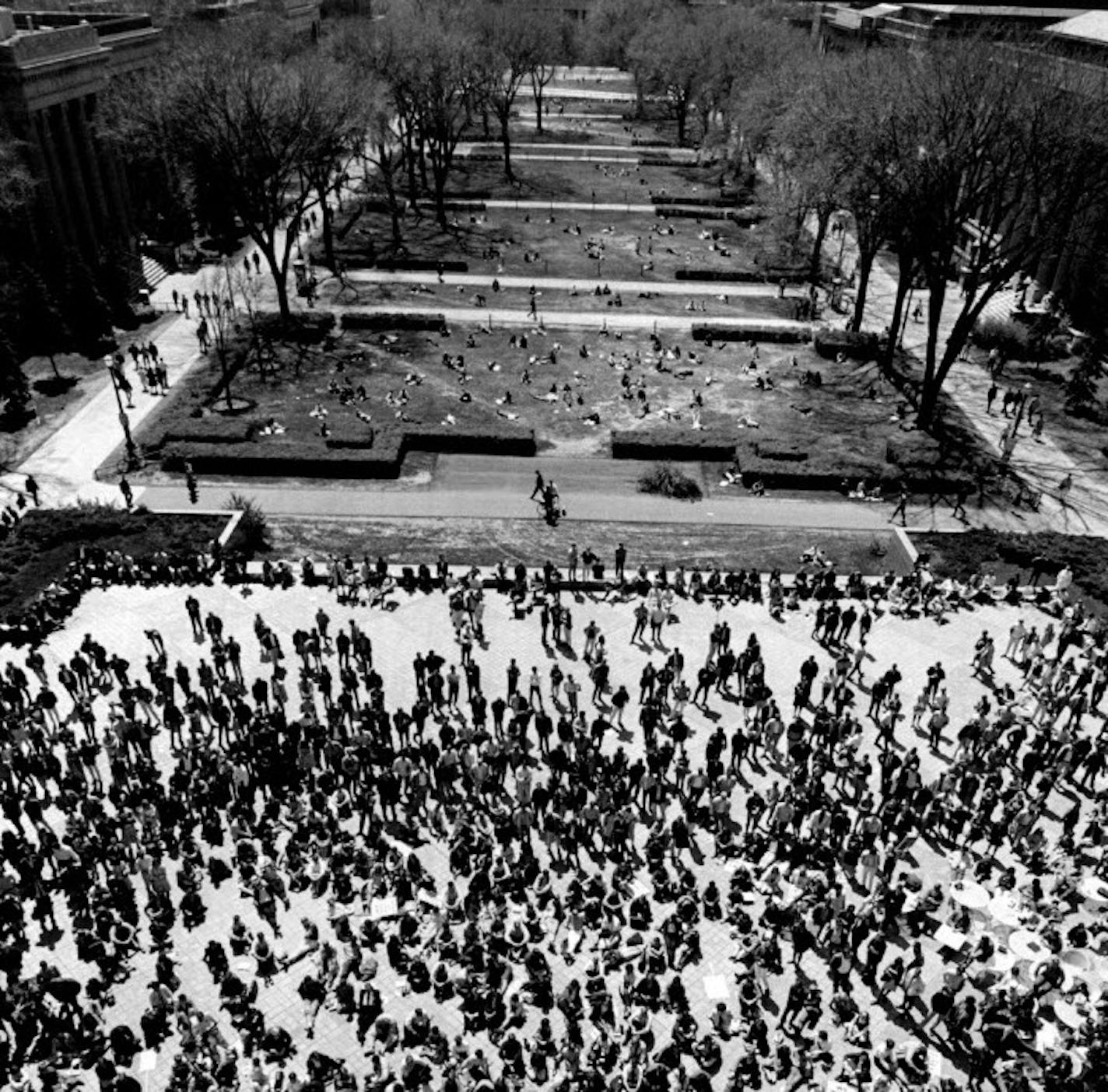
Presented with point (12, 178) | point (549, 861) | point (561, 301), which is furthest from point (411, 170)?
point (549, 861)

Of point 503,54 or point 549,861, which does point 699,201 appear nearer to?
point 503,54

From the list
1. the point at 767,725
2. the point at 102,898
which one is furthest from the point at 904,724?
the point at 102,898

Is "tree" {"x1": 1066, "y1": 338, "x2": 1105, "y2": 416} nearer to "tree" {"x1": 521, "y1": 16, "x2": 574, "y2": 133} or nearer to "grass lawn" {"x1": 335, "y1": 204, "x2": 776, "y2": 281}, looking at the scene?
"grass lawn" {"x1": 335, "y1": 204, "x2": 776, "y2": 281}

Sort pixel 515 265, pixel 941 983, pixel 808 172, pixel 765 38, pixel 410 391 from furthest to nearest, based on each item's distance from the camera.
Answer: pixel 765 38, pixel 515 265, pixel 808 172, pixel 410 391, pixel 941 983

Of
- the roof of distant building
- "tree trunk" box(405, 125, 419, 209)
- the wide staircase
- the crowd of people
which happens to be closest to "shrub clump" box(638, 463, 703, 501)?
the crowd of people

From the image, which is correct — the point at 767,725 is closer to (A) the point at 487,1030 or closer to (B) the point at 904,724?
(B) the point at 904,724

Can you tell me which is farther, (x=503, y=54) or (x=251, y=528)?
(x=503, y=54)

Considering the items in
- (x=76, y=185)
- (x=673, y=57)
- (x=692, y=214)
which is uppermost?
(x=673, y=57)

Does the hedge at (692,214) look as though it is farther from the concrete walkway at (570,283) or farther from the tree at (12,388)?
the tree at (12,388)
